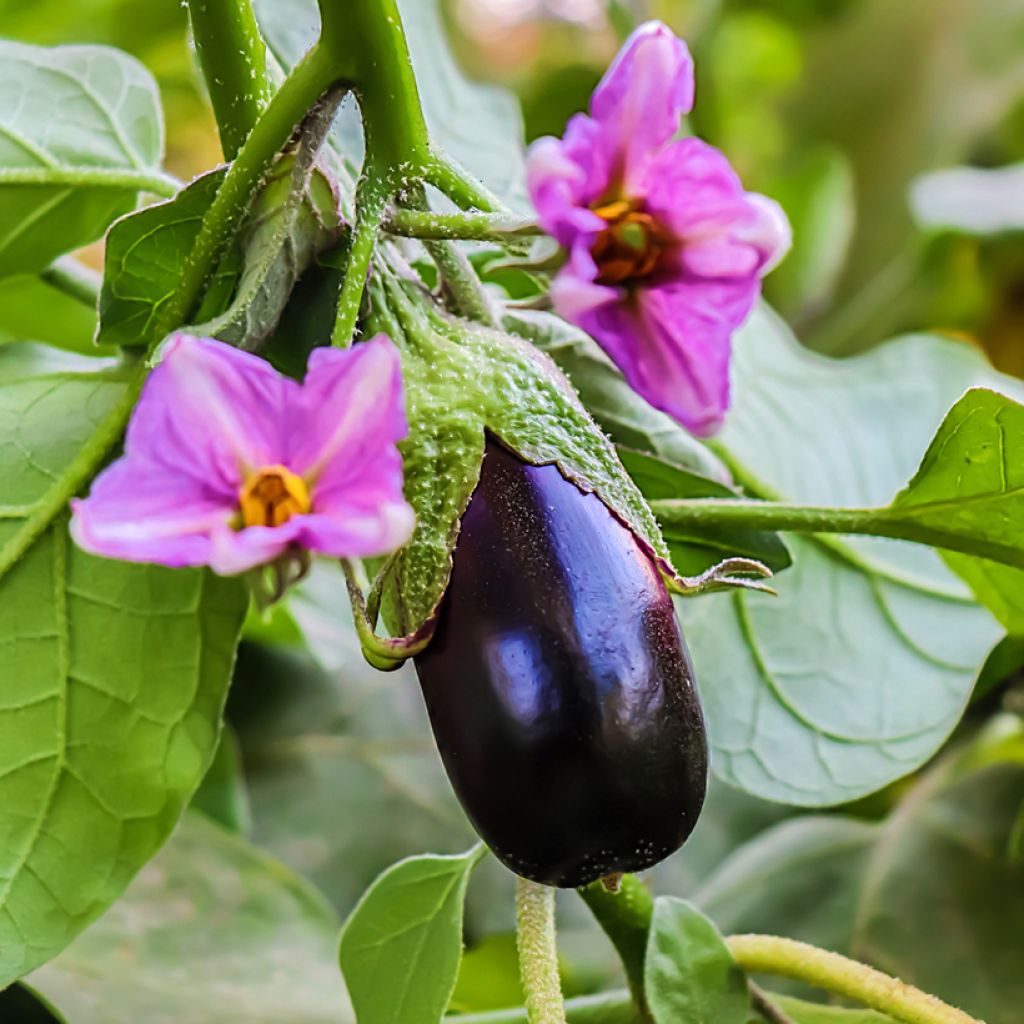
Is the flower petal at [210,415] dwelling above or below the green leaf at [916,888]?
above

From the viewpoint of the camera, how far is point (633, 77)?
0.78 feet

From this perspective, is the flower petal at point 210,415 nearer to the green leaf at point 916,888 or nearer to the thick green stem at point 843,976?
the thick green stem at point 843,976

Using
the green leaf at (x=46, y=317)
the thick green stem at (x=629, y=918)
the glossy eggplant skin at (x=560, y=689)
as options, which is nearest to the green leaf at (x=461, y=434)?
the glossy eggplant skin at (x=560, y=689)

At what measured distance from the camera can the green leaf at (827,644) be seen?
400mm

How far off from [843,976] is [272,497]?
0.21 meters

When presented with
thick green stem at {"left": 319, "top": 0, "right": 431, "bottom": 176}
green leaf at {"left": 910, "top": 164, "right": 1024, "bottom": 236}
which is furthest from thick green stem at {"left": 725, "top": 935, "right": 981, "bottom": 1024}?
green leaf at {"left": 910, "top": 164, "right": 1024, "bottom": 236}

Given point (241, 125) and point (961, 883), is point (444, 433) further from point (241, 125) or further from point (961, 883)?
point (961, 883)

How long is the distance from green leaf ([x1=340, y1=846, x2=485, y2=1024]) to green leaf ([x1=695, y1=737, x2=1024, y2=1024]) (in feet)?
0.72

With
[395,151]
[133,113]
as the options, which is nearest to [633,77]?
[395,151]

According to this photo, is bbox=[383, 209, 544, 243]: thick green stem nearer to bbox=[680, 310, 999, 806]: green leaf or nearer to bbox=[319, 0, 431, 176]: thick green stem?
bbox=[319, 0, 431, 176]: thick green stem

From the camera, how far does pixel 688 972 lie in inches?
12.6

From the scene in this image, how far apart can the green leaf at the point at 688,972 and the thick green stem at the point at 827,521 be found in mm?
99

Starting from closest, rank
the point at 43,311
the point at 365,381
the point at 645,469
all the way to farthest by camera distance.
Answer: the point at 365,381
the point at 645,469
the point at 43,311

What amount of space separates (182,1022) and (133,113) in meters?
0.28
